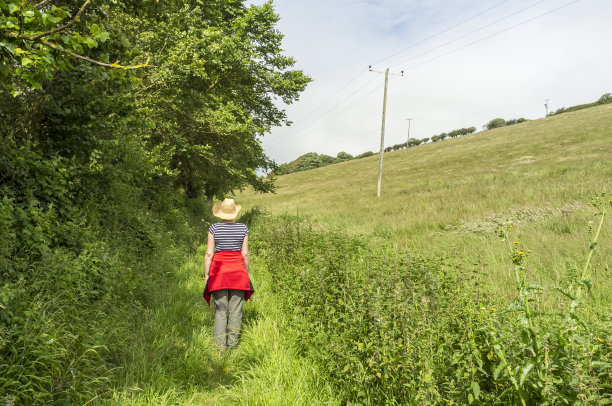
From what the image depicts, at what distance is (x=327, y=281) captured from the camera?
527 cm

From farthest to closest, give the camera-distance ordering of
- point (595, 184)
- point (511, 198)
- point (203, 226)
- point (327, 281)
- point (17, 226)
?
1. point (203, 226)
2. point (511, 198)
3. point (595, 184)
4. point (327, 281)
5. point (17, 226)

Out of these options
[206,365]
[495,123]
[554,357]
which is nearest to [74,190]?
[206,365]

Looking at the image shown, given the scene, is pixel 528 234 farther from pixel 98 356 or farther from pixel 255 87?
pixel 255 87

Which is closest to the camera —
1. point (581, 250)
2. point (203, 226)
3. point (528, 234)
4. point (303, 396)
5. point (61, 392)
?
point (61, 392)

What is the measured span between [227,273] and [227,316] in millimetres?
749

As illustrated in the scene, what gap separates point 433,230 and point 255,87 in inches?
478

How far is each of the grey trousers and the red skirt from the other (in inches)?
5.6

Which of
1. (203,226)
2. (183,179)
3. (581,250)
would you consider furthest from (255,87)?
(581,250)

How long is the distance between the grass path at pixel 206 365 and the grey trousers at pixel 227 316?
15 centimetres

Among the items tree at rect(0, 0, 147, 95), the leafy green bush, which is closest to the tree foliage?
tree at rect(0, 0, 147, 95)

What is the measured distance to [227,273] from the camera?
4.70 m

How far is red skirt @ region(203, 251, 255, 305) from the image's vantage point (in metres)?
4.66

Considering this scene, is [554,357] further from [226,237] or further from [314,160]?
[314,160]

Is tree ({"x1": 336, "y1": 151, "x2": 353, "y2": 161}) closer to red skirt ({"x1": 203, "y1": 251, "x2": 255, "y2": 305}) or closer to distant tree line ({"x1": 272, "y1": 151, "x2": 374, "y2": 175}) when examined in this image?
distant tree line ({"x1": 272, "y1": 151, "x2": 374, "y2": 175})
